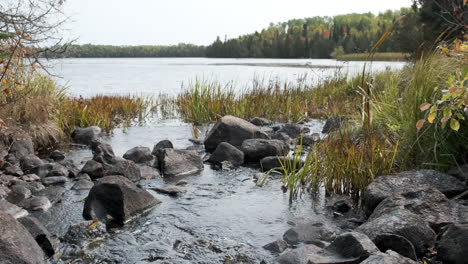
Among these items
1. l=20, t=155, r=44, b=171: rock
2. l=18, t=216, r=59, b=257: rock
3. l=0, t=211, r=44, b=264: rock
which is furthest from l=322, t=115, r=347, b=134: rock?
l=20, t=155, r=44, b=171: rock

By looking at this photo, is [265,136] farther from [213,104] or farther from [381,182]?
[381,182]

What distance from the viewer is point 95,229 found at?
498 cm

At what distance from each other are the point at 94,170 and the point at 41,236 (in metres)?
3.02

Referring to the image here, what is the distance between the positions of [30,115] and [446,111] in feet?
26.2

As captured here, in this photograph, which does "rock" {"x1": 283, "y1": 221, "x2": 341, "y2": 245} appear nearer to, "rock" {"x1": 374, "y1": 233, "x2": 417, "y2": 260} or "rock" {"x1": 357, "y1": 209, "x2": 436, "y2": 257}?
"rock" {"x1": 357, "y1": 209, "x2": 436, "y2": 257}

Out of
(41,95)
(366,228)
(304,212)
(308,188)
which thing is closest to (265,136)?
(308,188)

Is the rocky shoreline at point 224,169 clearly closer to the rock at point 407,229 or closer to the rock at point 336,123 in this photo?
the rock at point 407,229

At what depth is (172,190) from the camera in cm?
657

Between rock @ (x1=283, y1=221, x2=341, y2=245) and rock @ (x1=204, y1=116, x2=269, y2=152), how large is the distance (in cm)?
473

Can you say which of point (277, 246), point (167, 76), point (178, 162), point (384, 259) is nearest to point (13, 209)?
point (178, 162)

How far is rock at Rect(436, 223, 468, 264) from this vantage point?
400 cm

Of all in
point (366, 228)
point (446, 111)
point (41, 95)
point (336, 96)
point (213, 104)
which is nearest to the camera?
point (446, 111)

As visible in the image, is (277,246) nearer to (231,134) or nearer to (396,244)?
(396,244)

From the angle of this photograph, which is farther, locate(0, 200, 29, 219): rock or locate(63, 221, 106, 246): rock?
locate(0, 200, 29, 219): rock
